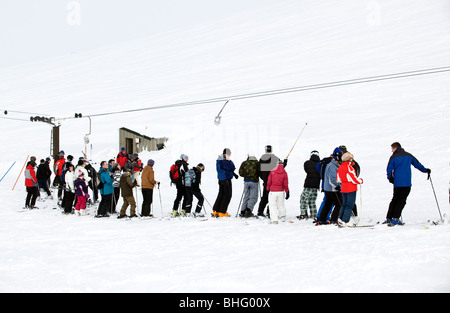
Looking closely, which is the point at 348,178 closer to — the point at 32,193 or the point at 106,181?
the point at 106,181

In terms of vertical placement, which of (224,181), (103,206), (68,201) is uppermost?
(224,181)

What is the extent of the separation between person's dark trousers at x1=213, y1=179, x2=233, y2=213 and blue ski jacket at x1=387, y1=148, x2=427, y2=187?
3.98 meters

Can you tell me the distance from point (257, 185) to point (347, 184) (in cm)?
292

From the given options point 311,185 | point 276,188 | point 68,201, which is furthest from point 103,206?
point 311,185

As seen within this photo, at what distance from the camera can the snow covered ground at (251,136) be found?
6547mm

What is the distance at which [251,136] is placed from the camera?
2420 centimetres

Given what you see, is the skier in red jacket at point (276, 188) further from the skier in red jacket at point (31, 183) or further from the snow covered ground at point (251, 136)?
the skier in red jacket at point (31, 183)

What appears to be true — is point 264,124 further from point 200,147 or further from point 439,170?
point 439,170

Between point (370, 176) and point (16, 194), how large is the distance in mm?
12737

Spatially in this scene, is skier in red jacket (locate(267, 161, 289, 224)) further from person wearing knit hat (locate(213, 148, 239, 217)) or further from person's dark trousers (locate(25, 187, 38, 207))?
person's dark trousers (locate(25, 187, 38, 207))

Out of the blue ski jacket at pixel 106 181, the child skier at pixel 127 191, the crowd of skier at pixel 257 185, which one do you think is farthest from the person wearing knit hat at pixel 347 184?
the blue ski jacket at pixel 106 181

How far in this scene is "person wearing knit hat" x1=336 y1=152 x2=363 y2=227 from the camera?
9.37 metres

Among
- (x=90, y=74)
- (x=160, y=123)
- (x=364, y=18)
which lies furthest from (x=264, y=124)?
(x=90, y=74)

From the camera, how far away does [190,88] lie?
4331 cm
